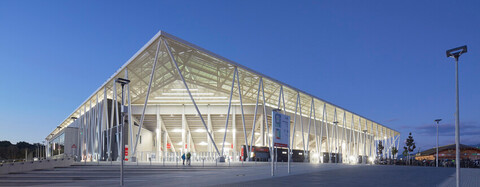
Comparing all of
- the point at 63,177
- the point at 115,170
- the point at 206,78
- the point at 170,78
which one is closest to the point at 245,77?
the point at 206,78

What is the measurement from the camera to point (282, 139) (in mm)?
22547

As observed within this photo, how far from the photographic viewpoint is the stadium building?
36656 mm

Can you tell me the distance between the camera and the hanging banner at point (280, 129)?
861 inches

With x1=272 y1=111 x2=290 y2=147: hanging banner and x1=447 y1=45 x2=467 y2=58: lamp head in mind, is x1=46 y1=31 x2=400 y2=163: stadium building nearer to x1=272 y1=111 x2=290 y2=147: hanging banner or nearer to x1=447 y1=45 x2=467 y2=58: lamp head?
x1=272 y1=111 x2=290 y2=147: hanging banner

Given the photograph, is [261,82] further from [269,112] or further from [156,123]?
[156,123]

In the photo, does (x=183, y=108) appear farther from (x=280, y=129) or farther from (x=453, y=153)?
(x=453, y=153)

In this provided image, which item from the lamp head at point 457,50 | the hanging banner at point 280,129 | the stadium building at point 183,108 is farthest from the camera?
the stadium building at point 183,108

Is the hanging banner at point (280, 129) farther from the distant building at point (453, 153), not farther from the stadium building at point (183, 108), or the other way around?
the distant building at point (453, 153)

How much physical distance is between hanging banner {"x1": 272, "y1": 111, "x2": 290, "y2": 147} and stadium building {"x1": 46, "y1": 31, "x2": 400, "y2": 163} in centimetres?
1219

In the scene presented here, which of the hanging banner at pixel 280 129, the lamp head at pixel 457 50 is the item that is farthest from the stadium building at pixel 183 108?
the lamp head at pixel 457 50

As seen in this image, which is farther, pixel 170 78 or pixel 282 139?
pixel 170 78

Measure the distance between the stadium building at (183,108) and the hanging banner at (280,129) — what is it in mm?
12192

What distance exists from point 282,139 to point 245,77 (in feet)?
70.5

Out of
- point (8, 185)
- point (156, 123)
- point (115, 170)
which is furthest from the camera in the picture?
point (156, 123)
